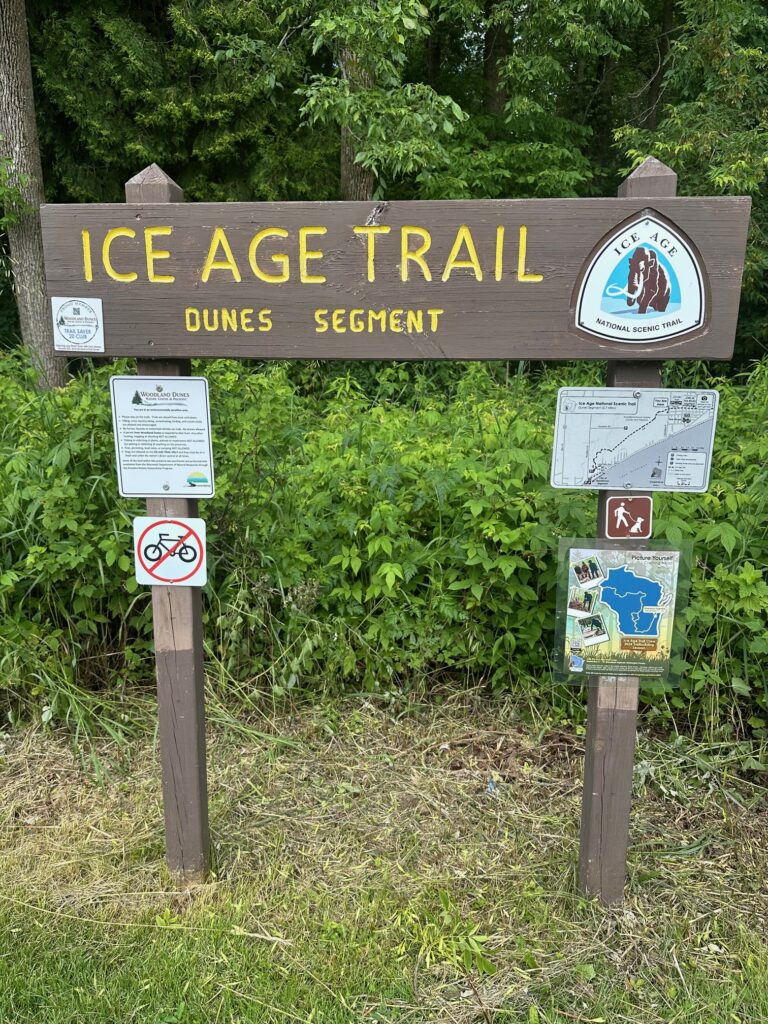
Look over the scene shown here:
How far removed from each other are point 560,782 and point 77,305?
2.51 metres

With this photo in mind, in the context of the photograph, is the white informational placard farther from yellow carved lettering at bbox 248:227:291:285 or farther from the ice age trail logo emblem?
the ice age trail logo emblem

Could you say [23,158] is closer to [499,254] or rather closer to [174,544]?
[174,544]

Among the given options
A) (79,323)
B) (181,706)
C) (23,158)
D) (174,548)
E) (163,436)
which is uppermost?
(23,158)

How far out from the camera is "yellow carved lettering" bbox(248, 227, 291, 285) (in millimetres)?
1990

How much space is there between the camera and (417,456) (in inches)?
142

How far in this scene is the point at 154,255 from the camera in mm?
2018

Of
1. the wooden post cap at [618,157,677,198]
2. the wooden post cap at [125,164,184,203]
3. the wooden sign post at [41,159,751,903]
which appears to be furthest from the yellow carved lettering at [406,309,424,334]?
the wooden post cap at [125,164,184,203]

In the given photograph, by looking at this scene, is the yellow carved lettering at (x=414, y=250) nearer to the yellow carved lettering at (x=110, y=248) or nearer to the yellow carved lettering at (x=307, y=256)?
the yellow carved lettering at (x=307, y=256)

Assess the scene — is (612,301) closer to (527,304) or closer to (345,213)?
(527,304)

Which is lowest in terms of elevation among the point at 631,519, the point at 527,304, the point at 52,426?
the point at 631,519

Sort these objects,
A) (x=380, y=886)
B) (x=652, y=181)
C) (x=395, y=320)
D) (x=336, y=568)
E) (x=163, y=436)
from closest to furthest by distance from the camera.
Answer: (x=652, y=181) < (x=395, y=320) < (x=163, y=436) < (x=380, y=886) < (x=336, y=568)

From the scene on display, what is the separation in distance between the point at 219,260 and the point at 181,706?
1.38 meters

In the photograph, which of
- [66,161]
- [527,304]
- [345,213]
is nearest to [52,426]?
[345,213]

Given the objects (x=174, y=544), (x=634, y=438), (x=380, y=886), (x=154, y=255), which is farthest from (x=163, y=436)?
(x=380, y=886)
